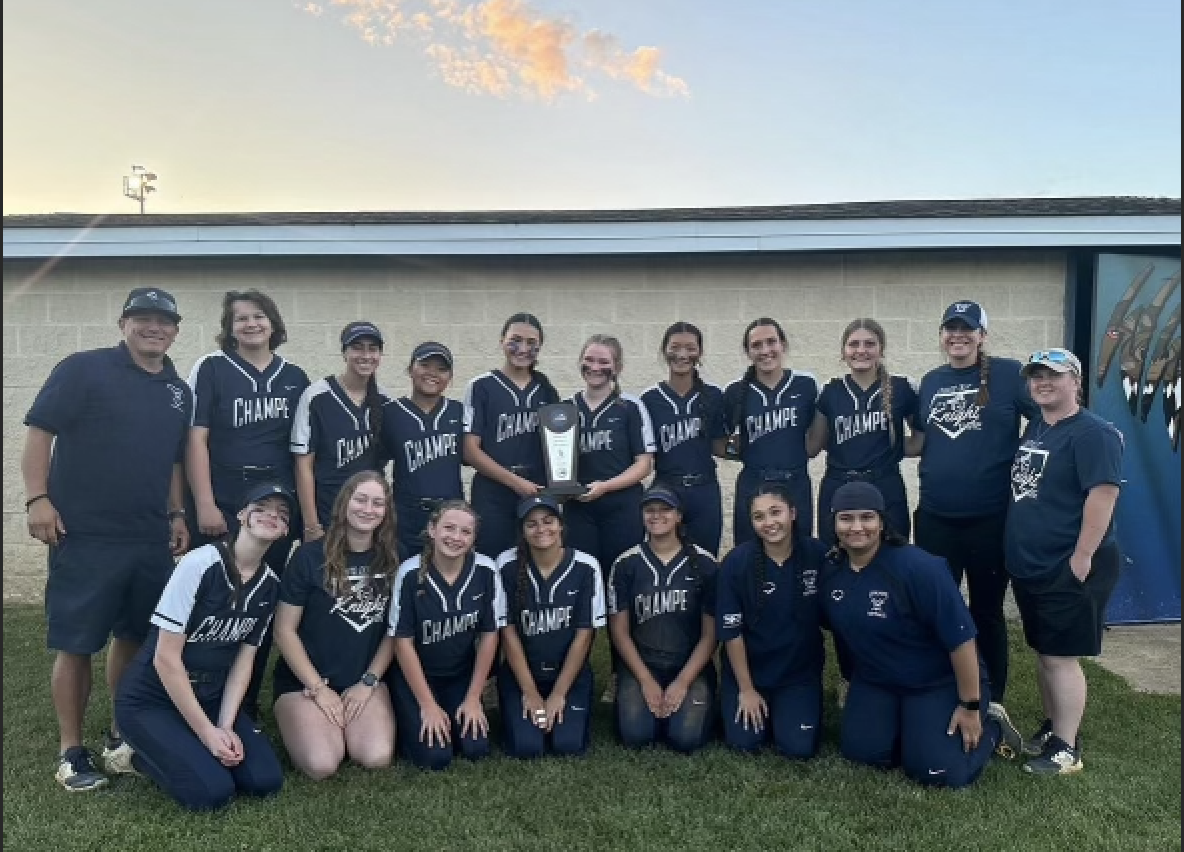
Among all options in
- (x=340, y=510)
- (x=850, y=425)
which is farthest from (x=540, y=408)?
(x=850, y=425)

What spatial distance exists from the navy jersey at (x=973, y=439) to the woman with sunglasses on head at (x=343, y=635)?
2570mm

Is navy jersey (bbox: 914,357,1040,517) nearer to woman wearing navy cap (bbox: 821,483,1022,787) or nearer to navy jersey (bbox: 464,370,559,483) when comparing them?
woman wearing navy cap (bbox: 821,483,1022,787)

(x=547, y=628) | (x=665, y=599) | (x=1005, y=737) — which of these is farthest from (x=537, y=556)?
(x=1005, y=737)

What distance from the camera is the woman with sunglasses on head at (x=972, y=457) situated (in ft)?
13.2

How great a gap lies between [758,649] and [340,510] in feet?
6.61

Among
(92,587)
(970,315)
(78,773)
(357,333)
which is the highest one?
(970,315)

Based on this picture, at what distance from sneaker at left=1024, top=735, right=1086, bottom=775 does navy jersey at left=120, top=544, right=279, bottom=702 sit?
11.0ft

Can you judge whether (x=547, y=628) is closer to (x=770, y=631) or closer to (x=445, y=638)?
(x=445, y=638)

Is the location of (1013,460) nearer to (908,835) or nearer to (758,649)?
(758,649)

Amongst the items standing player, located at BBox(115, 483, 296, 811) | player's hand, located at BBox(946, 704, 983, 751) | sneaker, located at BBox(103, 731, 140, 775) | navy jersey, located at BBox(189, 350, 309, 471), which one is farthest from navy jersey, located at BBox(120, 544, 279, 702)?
player's hand, located at BBox(946, 704, 983, 751)

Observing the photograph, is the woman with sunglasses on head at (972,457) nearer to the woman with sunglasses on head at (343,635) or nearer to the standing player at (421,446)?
the standing player at (421,446)

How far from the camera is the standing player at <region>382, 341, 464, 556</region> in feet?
14.2

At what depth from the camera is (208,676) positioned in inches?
142

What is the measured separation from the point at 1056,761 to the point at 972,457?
1.34 meters
